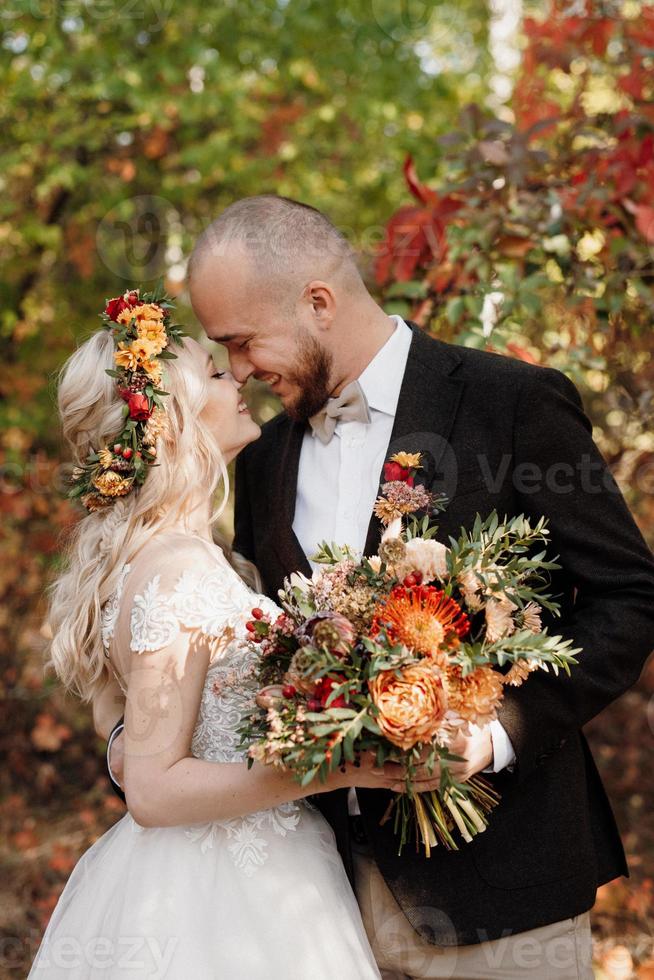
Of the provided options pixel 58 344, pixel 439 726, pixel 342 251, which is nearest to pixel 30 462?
pixel 58 344

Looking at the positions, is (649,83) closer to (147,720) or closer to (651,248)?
(651,248)

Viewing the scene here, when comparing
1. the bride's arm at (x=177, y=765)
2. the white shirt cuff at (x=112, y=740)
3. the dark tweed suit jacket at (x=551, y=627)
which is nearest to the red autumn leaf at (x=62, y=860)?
the white shirt cuff at (x=112, y=740)

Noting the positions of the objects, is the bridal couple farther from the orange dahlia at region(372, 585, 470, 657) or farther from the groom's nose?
the orange dahlia at region(372, 585, 470, 657)

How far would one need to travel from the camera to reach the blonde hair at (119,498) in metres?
2.66

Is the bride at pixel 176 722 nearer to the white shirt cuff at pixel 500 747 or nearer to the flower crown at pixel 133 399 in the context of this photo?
the flower crown at pixel 133 399

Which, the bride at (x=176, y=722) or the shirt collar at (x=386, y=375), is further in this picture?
the shirt collar at (x=386, y=375)

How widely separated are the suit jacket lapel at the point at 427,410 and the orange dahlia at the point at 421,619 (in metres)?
0.60

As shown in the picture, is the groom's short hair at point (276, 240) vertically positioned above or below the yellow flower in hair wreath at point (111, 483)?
above

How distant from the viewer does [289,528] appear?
9.20 ft

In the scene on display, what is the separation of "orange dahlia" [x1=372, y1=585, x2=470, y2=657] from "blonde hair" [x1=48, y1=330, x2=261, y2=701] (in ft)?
3.06

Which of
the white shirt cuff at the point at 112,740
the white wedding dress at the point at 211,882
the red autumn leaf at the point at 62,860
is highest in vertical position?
the white wedding dress at the point at 211,882

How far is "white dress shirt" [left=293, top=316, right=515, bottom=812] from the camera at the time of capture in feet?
8.82

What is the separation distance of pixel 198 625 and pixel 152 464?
0.51 meters

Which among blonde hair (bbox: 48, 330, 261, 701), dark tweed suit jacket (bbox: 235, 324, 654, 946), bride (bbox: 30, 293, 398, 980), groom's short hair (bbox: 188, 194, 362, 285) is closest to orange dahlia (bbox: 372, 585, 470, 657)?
bride (bbox: 30, 293, 398, 980)
